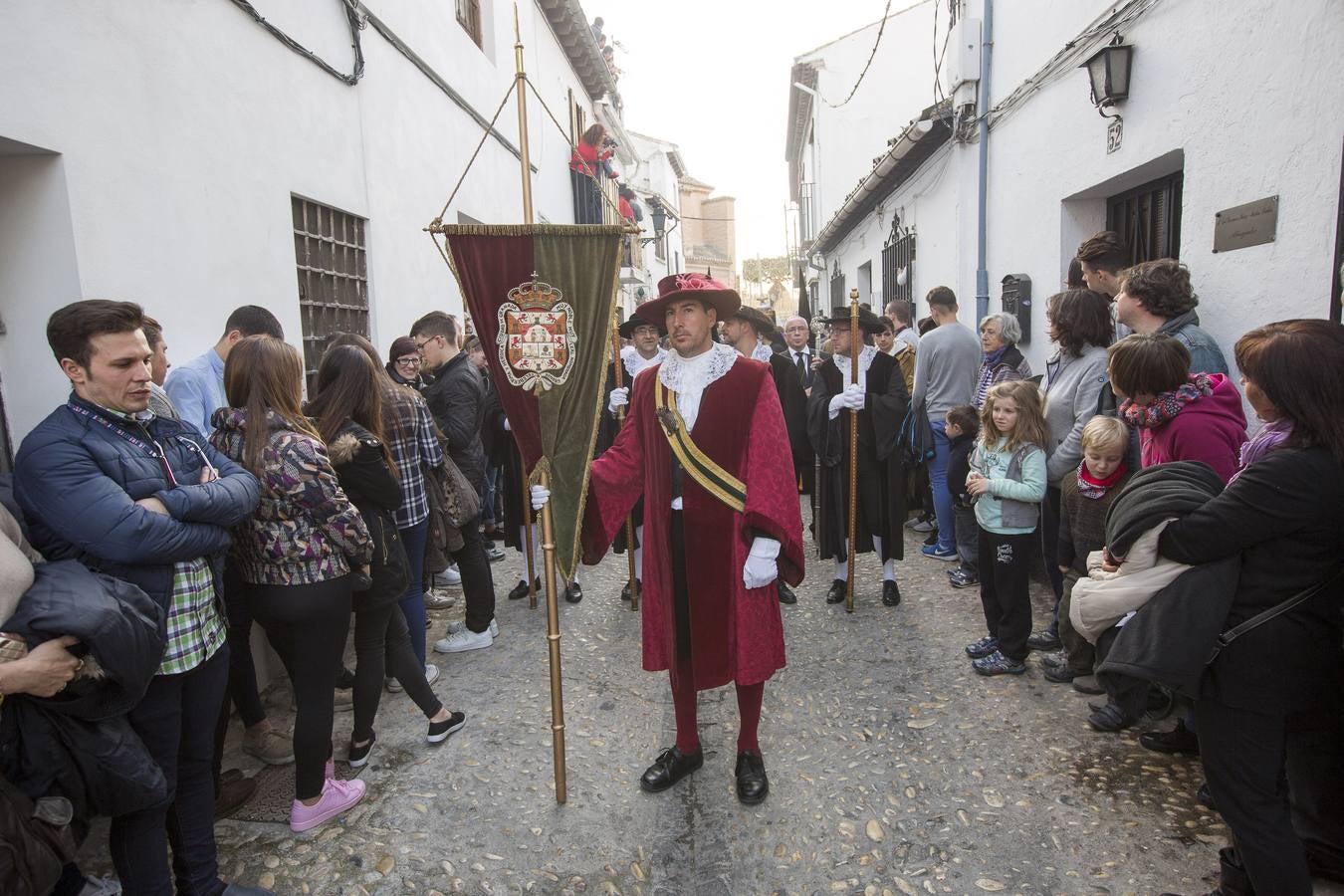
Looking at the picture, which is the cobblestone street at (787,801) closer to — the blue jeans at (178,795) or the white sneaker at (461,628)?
the blue jeans at (178,795)

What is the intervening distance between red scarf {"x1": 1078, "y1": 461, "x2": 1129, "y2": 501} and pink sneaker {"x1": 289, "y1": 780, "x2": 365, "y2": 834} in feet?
10.9

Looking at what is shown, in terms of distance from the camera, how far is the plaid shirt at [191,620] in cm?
225

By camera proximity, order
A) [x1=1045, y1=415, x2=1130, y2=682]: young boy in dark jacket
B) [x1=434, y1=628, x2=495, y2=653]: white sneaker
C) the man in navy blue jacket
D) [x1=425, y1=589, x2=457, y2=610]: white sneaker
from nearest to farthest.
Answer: the man in navy blue jacket < [x1=1045, y1=415, x2=1130, y2=682]: young boy in dark jacket < [x1=434, y1=628, x2=495, y2=653]: white sneaker < [x1=425, y1=589, x2=457, y2=610]: white sneaker

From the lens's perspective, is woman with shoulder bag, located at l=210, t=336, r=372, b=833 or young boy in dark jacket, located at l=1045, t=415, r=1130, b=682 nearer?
woman with shoulder bag, located at l=210, t=336, r=372, b=833

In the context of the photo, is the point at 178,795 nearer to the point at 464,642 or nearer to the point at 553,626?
the point at 553,626

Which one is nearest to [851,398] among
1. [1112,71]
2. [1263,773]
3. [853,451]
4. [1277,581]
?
[853,451]

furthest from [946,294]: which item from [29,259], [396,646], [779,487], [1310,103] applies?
[29,259]

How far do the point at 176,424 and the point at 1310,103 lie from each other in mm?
4453

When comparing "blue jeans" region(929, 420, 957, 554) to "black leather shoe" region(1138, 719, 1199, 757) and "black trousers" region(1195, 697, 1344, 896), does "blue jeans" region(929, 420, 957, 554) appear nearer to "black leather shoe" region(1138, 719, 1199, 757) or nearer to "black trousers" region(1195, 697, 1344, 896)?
"black leather shoe" region(1138, 719, 1199, 757)

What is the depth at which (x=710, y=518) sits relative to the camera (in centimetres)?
301

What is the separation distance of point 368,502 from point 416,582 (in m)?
0.89

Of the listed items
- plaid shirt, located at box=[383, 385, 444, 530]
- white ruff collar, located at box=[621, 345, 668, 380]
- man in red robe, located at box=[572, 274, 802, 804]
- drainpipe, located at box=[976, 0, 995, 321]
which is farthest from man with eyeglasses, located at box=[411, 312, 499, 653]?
drainpipe, located at box=[976, 0, 995, 321]

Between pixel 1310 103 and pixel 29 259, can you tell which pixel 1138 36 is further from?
pixel 29 259

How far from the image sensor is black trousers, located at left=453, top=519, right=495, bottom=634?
441cm
